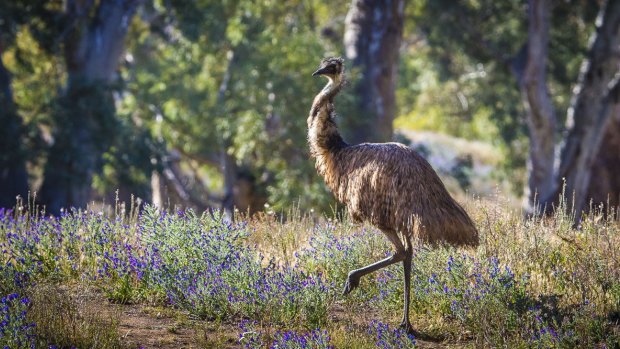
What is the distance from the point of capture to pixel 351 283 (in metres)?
8.41

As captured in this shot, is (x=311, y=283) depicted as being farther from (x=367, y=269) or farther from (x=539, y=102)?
(x=539, y=102)

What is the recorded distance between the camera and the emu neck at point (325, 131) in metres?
9.08

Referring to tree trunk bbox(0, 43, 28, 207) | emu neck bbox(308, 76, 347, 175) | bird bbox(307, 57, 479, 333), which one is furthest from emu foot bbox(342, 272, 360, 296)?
tree trunk bbox(0, 43, 28, 207)

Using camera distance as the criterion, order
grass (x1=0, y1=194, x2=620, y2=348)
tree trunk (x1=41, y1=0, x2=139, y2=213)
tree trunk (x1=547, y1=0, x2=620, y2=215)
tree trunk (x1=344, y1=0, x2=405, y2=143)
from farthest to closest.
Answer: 1. tree trunk (x1=547, y1=0, x2=620, y2=215)
2. tree trunk (x1=344, y1=0, x2=405, y2=143)
3. tree trunk (x1=41, y1=0, x2=139, y2=213)
4. grass (x1=0, y1=194, x2=620, y2=348)

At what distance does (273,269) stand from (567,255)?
8.43ft

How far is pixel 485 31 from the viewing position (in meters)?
27.0

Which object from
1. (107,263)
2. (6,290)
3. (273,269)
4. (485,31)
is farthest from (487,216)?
(485,31)

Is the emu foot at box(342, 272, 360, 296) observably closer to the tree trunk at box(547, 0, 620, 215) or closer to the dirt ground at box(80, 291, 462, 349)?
the dirt ground at box(80, 291, 462, 349)

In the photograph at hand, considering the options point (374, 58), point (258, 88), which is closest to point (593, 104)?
point (374, 58)

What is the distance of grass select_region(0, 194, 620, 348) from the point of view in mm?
7383

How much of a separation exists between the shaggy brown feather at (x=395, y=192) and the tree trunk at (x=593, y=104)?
561 inches

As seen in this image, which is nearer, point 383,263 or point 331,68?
point 383,263

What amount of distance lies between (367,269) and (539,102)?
638 inches

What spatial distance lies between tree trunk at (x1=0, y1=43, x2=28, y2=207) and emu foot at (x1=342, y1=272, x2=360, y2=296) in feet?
40.0
